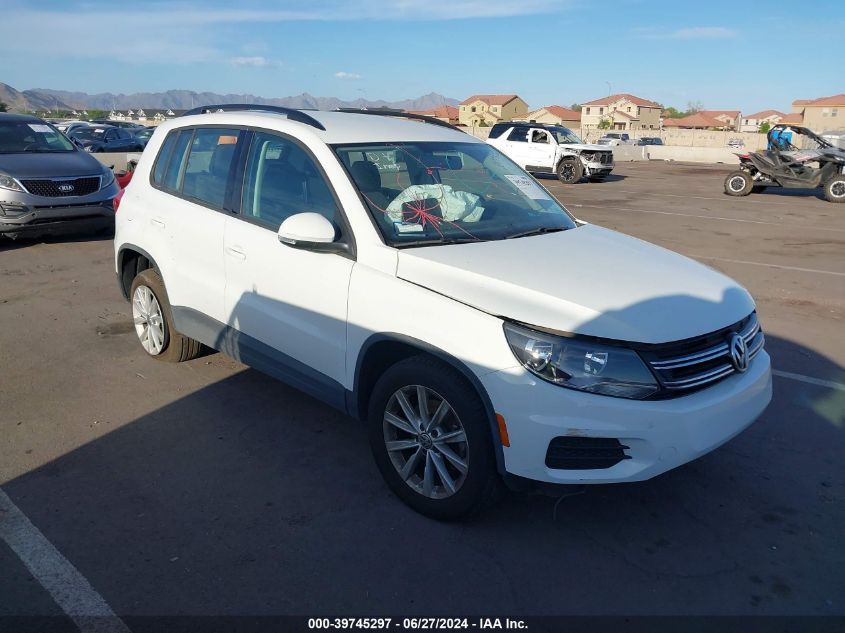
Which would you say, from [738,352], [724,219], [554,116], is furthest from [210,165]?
[554,116]

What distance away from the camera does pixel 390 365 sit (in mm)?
3514

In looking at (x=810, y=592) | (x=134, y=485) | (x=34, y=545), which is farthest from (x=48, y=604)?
(x=810, y=592)

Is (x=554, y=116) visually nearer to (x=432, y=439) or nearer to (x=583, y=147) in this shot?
(x=583, y=147)

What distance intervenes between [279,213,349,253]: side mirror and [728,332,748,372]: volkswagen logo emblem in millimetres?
1867

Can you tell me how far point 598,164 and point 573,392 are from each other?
21740 mm

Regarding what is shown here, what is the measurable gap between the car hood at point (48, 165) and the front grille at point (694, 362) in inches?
363

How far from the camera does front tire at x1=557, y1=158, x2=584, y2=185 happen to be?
2320cm

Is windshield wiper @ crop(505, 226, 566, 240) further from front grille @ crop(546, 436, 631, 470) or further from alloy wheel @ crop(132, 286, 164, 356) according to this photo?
alloy wheel @ crop(132, 286, 164, 356)

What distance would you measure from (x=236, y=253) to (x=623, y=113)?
124 m

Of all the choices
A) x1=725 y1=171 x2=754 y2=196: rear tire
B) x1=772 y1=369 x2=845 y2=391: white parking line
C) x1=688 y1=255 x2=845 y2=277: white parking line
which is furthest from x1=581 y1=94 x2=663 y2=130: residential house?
x1=772 y1=369 x2=845 y2=391: white parking line

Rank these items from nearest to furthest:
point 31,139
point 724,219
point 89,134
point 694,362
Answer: point 694,362, point 31,139, point 724,219, point 89,134

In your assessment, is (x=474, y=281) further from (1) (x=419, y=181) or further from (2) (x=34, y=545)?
(2) (x=34, y=545)

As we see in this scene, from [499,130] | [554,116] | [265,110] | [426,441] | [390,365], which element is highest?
[554,116]

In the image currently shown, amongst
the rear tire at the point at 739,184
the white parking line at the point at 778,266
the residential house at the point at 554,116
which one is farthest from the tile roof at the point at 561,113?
the white parking line at the point at 778,266
